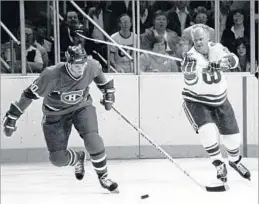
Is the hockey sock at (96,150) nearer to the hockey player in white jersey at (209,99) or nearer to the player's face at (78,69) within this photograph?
the player's face at (78,69)

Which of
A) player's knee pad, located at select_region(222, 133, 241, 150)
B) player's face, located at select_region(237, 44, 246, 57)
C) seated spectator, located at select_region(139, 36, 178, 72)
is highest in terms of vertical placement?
player's face, located at select_region(237, 44, 246, 57)

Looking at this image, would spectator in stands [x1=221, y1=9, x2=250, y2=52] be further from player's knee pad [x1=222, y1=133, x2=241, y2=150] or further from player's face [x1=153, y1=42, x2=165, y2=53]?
player's knee pad [x1=222, y1=133, x2=241, y2=150]

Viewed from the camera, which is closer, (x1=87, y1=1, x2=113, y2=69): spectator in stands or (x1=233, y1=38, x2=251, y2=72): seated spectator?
(x1=87, y1=1, x2=113, y2=69): spectator in stands

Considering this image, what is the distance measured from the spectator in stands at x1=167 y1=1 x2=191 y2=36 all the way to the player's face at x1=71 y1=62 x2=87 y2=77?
1.61 m

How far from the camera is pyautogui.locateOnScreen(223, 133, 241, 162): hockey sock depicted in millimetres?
4664

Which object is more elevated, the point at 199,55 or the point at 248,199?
the point at 199,55

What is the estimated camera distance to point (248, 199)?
4.14 meters

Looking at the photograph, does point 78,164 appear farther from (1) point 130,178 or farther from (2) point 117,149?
(2) point 117,149

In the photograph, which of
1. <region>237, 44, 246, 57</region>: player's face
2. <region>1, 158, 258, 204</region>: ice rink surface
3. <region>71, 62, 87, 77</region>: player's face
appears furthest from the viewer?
<region>237, 44, 246, 57</region>: player's face

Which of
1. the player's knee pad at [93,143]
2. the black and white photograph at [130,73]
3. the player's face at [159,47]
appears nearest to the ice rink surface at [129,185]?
the black and white photograph at [130,73]

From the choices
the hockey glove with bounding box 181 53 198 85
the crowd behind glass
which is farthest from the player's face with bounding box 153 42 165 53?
the hockey glove with bounding box 181 53 198 85

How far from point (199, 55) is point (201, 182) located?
2.75 ft

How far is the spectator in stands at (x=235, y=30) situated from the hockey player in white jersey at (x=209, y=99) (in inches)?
52.6

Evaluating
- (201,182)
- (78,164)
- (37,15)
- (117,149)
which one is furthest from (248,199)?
(37,15)
